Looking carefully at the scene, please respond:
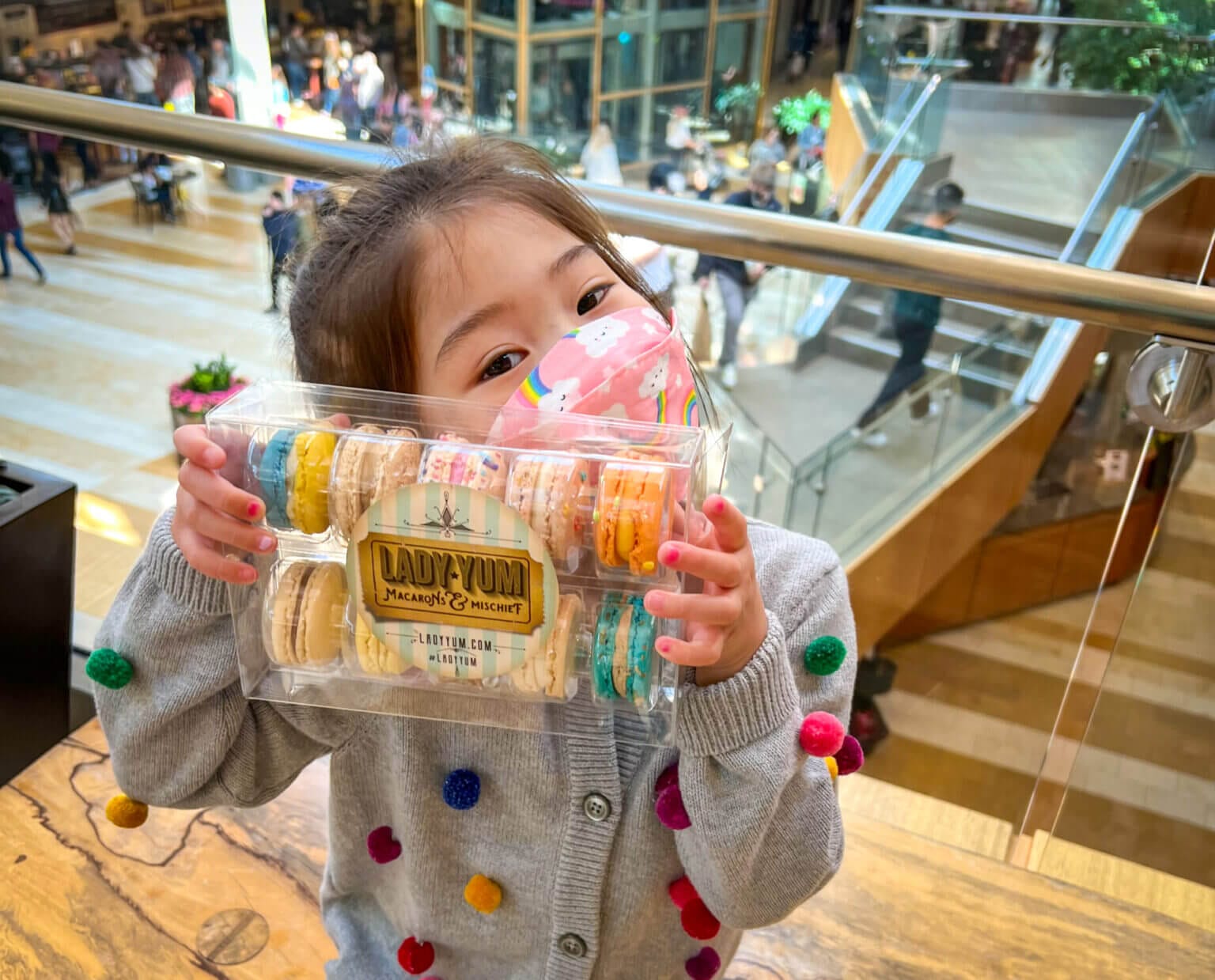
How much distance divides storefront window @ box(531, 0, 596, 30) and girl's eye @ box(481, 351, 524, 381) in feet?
27.8

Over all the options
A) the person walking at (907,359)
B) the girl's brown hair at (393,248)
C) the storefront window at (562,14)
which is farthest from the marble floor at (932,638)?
the storefront window at (562,14)

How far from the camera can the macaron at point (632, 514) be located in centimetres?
53

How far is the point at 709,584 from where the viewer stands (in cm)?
58

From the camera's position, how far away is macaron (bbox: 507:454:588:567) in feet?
1.74

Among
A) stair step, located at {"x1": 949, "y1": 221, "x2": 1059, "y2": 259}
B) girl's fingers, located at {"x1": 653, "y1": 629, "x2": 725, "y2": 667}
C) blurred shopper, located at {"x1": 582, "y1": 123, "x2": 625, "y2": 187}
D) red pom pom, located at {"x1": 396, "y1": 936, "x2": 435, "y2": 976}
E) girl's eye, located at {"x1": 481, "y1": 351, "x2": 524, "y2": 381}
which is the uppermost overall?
girl's eye, located at {"x1": 481, "y1": 351, "x2": 524, "y2": 381}

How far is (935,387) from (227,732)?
4008 mm

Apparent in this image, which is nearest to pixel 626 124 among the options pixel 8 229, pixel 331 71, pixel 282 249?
pixel 331 71

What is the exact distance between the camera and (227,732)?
2.64 ft

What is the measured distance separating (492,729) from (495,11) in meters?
8.49

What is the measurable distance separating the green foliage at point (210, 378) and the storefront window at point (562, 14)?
5.22 metres

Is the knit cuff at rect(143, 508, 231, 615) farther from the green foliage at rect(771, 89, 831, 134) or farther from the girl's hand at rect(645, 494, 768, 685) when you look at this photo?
the green foliage at rect(771, 89, 831, 134)

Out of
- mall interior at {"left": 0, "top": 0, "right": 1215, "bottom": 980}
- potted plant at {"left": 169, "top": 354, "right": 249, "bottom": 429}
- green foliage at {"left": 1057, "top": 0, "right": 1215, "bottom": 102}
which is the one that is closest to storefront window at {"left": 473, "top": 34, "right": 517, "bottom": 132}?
mall interior at {"left": 0, "top": 0, "right": 1215, "bottom": 980}

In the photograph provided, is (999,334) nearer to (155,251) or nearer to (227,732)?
(155,251)

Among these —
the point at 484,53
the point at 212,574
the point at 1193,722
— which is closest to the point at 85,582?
the point at 212,574
